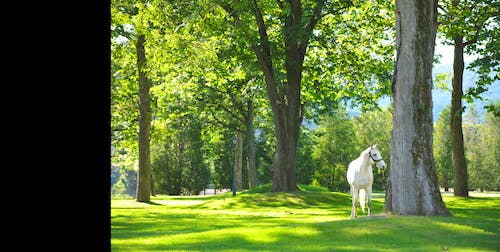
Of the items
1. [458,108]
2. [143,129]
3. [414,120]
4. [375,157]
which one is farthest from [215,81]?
[414,120]

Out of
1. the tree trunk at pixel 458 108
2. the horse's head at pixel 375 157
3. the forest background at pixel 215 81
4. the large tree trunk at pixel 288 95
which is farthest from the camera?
the tree trunk at pixel 458 108

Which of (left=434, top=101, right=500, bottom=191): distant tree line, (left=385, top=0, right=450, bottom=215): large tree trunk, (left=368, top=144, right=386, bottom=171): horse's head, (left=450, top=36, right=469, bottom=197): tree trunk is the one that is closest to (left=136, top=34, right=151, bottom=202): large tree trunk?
(left=450, top=36, right=469, bottom=197): tree trunk

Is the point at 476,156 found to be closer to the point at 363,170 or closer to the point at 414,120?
the point at 363,170

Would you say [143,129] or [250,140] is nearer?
[143,129]

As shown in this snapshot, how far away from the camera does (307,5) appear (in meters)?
33.9

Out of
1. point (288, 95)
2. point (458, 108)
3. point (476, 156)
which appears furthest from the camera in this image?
point (476, 156)

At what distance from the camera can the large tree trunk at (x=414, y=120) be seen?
1691cm

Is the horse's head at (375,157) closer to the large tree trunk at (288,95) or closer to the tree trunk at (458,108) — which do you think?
the large tree trunk at (288,95)

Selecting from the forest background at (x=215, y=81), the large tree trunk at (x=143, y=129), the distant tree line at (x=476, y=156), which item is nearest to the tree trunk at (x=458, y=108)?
the forest background at (x=215, y=81)

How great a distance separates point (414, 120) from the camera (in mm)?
17109
